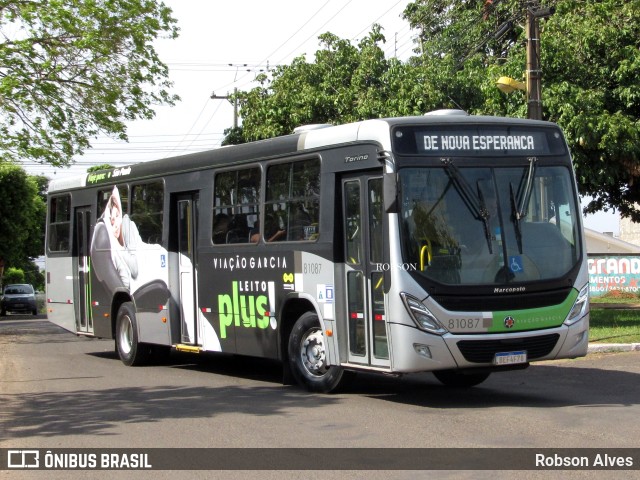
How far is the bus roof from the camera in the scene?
1098 cm

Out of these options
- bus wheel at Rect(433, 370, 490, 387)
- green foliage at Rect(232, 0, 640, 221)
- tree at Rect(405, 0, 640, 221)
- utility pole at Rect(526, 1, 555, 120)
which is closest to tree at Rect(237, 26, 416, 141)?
green foliage at Rect(232, 0, 640, 221)

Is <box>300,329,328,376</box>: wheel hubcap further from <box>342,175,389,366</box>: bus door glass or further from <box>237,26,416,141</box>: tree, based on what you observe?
<box>237,26,416,141</box>: tree

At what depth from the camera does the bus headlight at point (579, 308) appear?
36.4 ft

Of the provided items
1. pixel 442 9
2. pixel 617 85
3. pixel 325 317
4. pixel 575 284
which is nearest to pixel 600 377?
pixel 575 284

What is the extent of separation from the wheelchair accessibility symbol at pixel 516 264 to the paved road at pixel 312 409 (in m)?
1.51

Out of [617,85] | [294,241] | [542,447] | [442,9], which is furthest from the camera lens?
[442,9]

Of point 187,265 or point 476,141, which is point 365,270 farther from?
point 187,265

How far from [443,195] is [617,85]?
12338 millimetres

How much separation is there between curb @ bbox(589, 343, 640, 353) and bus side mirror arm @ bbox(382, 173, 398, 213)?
7.47 m

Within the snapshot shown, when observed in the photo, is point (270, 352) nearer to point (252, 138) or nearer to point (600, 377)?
point (600, 377)

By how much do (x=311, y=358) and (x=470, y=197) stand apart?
119 inches

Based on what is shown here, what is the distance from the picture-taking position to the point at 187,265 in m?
15.1

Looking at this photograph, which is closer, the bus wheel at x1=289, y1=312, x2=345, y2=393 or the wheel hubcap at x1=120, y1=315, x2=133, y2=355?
the bus wheel at x1=289, y1=312, x2=345, y2=393

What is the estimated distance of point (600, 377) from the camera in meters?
13.3
